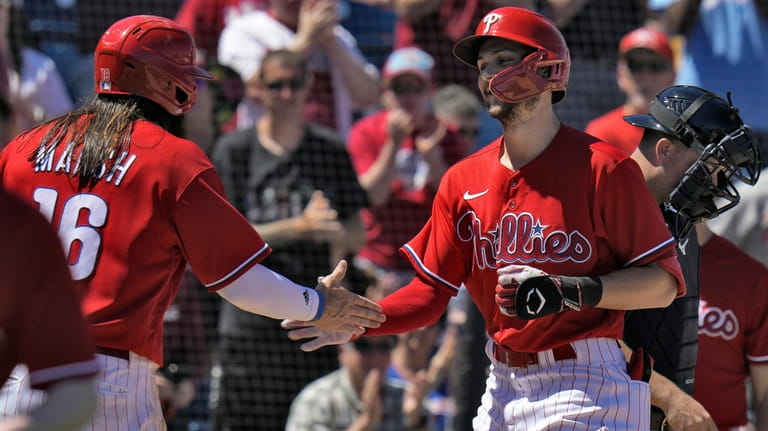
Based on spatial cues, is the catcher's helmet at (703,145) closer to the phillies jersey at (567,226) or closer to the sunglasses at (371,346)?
the phillies jersey at (567,226)

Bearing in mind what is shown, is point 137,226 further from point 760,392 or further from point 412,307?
point 760,392

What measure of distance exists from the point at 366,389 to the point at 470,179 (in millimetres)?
2318

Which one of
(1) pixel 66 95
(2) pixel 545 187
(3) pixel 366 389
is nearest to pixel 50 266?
(2) pixel 545 187

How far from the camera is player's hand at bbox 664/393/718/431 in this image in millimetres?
3619

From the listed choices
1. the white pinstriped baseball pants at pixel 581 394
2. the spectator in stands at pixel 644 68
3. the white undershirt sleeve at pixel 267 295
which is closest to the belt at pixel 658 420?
the white pinstriped baseball pants at pixel 581 394

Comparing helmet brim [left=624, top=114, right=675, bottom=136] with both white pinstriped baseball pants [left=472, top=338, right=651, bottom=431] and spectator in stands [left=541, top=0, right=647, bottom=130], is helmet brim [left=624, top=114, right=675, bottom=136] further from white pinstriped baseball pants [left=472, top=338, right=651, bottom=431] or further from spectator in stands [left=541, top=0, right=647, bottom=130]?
spectator in stands [left=541, top=0, right=647, bottom=130]

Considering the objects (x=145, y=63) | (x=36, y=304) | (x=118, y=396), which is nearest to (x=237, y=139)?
(x=145, y=63)

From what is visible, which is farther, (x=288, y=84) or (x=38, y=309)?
(x=288, y=84)

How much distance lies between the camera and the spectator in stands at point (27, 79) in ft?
21.5

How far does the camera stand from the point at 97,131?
3400 mm

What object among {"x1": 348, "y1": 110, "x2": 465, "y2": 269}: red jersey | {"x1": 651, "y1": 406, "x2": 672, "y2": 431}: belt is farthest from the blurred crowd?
{"x1": 651, "y1": 406, "x2": 672, "y2": 431}: belt

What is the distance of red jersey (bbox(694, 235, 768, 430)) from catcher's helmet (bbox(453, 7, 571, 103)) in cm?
119

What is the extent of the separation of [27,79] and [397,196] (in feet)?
7.35

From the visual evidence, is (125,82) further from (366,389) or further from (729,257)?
(366,389)
